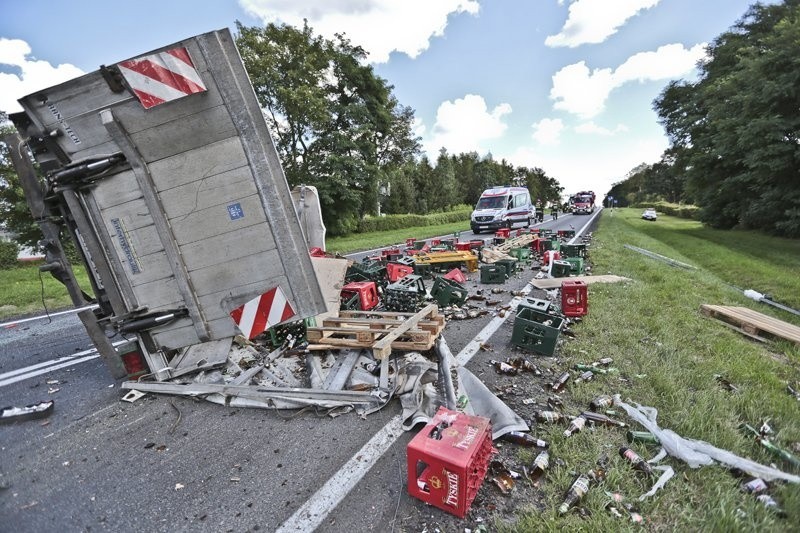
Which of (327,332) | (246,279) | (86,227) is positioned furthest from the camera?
(327,332)

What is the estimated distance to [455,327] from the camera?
204 inches

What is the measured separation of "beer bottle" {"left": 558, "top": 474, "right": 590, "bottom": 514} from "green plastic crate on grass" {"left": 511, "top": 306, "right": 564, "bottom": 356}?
2058 millimetres

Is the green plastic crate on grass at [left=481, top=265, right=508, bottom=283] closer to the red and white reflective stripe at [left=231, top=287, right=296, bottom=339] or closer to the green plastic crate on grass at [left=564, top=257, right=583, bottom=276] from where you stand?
the green plastic crate on grass at [left=564, top=257, right=583, bottom=276]

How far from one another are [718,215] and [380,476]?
2795cm

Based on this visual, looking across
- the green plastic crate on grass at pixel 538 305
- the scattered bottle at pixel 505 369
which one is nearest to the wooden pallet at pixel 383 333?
the scattered bottle at pixel 505 369

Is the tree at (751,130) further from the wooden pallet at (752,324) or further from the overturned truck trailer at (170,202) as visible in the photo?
the overturned truck trailer at (170,202)

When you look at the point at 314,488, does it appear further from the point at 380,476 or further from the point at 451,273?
the point at 451,273

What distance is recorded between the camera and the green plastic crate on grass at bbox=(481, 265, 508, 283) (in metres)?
7.89

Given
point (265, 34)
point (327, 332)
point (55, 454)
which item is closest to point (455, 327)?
point (327, 332)

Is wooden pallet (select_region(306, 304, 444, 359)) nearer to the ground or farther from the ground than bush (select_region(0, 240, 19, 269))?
nearer to the ground

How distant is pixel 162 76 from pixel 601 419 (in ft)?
15.6

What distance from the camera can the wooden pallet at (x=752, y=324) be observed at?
4526mm

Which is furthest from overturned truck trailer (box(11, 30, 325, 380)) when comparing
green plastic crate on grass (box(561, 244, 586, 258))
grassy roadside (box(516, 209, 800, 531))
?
green plastic crate on grass (box(561, 244, 586, 258))

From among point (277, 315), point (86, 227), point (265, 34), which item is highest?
point (265, 34)
